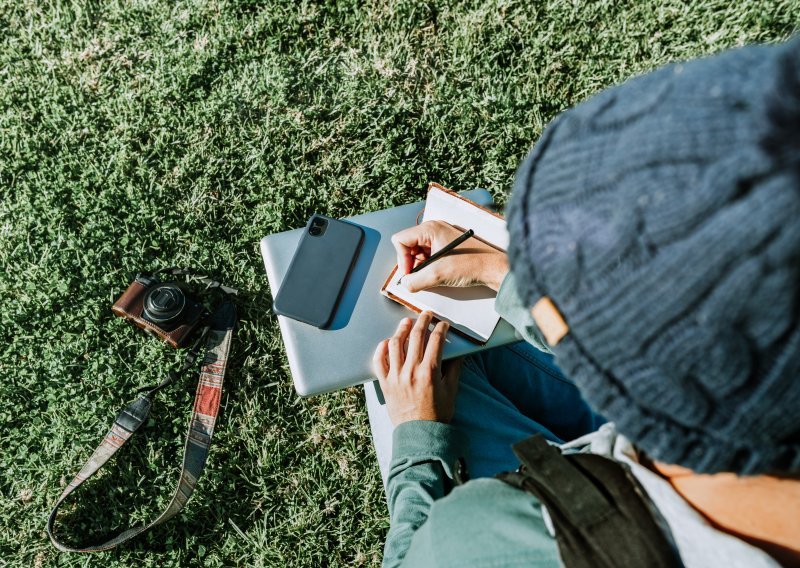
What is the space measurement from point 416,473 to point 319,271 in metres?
0.61

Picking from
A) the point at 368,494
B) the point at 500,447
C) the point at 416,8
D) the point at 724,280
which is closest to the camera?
the point at 724,280

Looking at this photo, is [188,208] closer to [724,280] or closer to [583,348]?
[583,348]

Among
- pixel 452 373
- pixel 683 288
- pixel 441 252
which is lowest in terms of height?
pixel 452 373

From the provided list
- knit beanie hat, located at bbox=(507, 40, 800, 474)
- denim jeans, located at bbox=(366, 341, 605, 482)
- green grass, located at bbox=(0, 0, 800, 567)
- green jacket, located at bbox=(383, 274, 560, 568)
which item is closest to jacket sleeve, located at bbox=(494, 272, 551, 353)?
green jacket, located at bbox=(383, 274, 560, 568)

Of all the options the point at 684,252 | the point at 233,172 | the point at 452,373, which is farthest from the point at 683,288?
the point at 233,172

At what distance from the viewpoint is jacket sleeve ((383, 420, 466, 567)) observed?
56.7 inches

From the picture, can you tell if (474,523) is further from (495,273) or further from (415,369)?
(495,273)

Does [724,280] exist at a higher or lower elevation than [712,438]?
higher

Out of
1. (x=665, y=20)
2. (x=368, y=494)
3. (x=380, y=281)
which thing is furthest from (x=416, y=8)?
(x=368, y=494)

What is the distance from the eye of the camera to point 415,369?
5.08ft

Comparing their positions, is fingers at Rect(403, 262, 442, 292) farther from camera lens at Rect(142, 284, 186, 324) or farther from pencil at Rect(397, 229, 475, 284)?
camera lens at Rect(142, 284, 186, 324)

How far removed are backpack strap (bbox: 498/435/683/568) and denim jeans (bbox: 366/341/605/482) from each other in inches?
23.6

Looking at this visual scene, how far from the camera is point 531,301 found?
0.78 m

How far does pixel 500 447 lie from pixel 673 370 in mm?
1020
